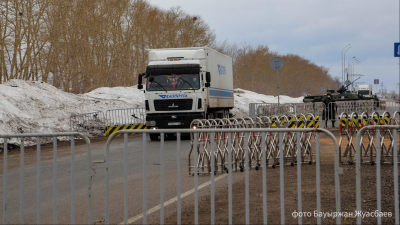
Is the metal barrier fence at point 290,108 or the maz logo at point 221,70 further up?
the maz logo at point 221,70

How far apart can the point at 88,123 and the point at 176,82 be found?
6.84 m

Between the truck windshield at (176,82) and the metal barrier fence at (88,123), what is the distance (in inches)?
212

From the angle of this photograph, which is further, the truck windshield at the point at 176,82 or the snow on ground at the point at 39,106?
the snow on ground at the point at 39,106

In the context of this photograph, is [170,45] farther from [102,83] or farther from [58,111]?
[58,111]

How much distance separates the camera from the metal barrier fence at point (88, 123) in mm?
23047

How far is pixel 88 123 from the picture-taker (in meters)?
24.1

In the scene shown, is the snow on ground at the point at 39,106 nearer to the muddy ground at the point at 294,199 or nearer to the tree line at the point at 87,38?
the tree line at the point at 87,38

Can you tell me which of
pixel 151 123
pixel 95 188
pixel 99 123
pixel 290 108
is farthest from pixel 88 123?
pixel 95 188

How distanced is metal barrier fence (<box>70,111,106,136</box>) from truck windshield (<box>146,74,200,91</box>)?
5.38 metres

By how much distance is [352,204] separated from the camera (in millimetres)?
6508

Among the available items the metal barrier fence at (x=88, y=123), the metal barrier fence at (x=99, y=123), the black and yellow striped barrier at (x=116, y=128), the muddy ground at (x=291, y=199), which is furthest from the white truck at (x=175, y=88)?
the muddy ground at (x=291, y=199)

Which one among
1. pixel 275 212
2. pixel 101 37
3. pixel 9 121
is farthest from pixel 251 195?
pixel 101 37

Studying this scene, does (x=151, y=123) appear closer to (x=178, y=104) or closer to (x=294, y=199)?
(x=178, y=104)

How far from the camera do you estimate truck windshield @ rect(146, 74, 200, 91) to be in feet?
63.6
